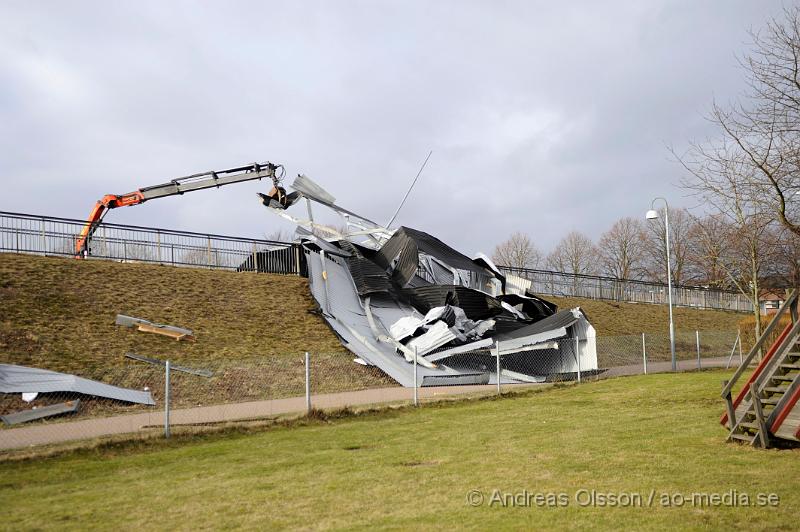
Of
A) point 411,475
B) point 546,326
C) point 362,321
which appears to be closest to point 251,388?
point 362,321

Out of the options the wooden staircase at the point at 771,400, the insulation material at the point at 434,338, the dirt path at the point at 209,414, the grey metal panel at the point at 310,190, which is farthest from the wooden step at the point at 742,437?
the grey metal panel at the point at 310,190

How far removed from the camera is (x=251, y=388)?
16938 mm

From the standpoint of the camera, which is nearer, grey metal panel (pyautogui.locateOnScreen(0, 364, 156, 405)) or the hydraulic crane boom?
grey metal panel (pyautogui.locateOnScreen(0, 364, 156, 405))

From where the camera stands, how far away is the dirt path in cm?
1143

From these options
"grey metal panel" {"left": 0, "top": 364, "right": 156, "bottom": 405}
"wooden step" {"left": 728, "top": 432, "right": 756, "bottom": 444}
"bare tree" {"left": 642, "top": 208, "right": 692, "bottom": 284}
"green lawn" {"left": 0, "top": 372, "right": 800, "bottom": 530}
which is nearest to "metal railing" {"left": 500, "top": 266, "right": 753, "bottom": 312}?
"bare tree" {"left": 642, "top": 208, "right": 692, "bottom": 284}

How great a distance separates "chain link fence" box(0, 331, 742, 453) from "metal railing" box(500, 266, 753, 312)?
54.1ft

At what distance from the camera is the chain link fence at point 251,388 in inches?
497

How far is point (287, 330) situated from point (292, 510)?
16294 millimetres

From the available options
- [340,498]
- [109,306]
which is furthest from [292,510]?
[109,306]

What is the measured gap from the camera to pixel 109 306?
20438 mm

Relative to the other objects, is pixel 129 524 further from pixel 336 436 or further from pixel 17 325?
pixel 17 325

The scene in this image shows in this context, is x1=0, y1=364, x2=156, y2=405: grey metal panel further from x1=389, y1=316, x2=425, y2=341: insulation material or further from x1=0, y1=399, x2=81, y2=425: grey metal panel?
x1=389, y1=316, x2=425, y2=341: insulation material

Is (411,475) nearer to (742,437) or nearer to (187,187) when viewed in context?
(742,437)

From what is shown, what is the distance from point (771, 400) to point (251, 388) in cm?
1187
